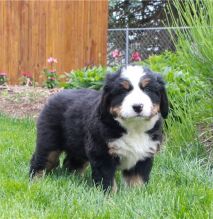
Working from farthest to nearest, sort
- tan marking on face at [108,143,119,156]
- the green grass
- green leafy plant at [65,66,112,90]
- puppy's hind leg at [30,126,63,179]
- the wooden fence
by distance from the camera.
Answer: the wooden fence < green leafy plant at [65,66,112,90] < puppy's hind leg at [30,126,63,179] < tan marking on face at [108,143,119,156] < the green grass

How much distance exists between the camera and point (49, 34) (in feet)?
45.7

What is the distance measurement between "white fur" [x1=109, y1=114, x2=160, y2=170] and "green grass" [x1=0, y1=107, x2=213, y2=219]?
273 mm

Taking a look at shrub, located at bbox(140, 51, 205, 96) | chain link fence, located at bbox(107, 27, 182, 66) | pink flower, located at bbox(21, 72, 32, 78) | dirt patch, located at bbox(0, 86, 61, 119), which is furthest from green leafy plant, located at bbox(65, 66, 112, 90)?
chain link fence, located at bbox(107, 27, 182, 66)

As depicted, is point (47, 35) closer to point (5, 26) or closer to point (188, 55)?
point (5, 26)

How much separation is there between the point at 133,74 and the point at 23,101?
6.20 m

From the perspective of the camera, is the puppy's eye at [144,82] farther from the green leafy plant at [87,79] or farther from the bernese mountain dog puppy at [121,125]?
the green leafy plant at [87,79]

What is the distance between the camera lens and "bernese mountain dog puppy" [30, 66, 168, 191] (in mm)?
4602

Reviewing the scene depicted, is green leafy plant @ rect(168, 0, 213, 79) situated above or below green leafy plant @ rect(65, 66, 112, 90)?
above

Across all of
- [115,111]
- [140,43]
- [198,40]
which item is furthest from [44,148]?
[140,43]

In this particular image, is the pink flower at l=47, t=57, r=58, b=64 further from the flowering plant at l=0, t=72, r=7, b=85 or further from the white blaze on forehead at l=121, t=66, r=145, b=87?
the white blaze on forehead at l=121, t=66, r=145, b=87

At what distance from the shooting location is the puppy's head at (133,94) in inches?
175

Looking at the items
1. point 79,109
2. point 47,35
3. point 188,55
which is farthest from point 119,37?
point 79,109

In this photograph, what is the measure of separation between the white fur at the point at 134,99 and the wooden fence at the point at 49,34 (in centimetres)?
925

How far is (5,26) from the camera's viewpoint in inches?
534
